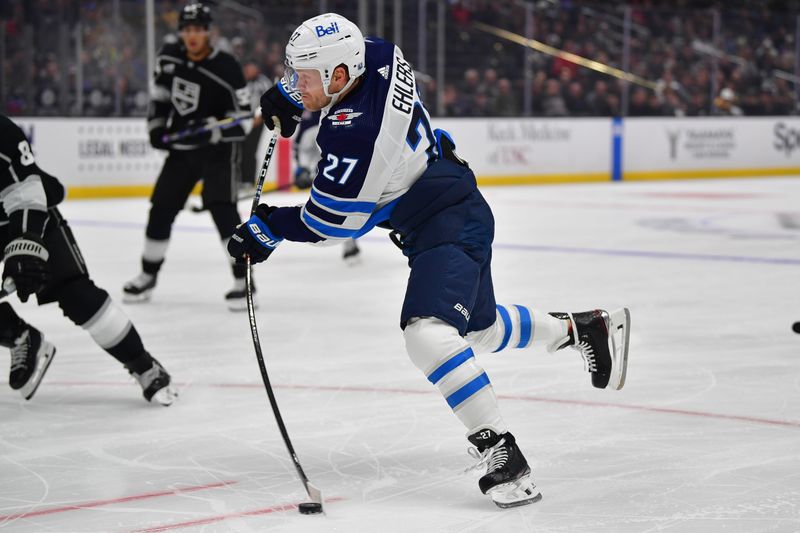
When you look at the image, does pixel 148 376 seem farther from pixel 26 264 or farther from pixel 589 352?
pixel 589 352

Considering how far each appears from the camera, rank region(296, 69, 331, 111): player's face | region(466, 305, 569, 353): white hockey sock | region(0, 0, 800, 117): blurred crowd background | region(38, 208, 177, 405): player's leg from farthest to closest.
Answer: region(0, 0, 800, 117): blurred crowd background < region(38, 208, 177, 405): player's leg < region(466, 305, 569, 353): white hockey sock < region(296, 69, 331, 111): player's face

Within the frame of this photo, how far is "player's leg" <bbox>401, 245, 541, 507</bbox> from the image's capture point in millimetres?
2391

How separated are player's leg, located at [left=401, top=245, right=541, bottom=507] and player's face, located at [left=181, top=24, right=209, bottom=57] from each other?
3.00 meters

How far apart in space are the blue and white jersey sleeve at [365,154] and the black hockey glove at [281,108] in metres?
0.36

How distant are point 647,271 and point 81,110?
648 cm

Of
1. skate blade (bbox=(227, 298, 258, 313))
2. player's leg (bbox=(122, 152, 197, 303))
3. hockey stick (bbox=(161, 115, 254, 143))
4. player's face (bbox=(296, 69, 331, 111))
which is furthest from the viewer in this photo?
player's leg (bbox=(122, 152, 197, 303))

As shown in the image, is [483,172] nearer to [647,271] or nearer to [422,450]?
[647,271]

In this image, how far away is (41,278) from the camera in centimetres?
297

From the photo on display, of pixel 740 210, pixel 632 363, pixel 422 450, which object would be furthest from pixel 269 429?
pixel 740 210

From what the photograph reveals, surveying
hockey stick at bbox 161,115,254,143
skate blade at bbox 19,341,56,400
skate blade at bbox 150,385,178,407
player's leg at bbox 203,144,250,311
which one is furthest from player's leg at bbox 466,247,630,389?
hockey stick at bbox 161,115,254,143

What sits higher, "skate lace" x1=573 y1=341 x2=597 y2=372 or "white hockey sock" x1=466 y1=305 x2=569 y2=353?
"white hockey sock" x1=466 y1=305 x2=569 y2=353

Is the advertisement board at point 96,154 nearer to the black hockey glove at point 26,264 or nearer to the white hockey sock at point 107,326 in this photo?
the white hockey sock at point 107,326

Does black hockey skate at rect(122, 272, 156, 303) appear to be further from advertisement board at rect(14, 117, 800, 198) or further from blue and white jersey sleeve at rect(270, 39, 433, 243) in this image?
advertisement board at rect(14, 117, 800, 198)

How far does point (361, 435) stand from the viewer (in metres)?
2.98
